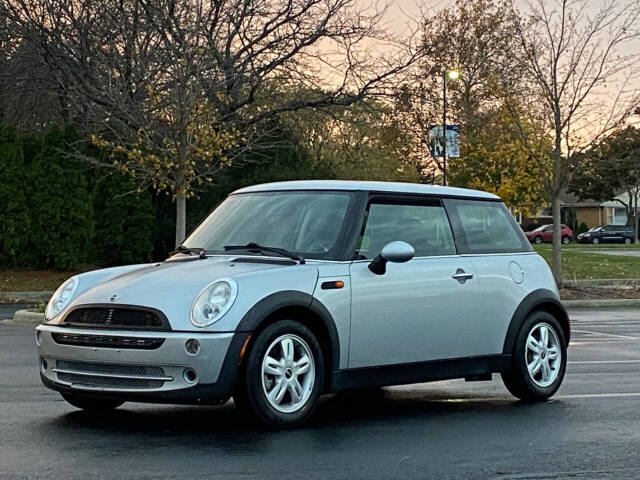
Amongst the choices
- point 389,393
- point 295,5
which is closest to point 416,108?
point 295,5

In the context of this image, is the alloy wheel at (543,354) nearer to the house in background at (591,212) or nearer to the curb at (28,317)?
the curb at (28,317)

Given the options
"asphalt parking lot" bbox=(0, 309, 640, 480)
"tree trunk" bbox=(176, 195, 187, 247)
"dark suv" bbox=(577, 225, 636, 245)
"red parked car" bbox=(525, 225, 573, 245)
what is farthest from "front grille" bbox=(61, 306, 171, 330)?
"dark suv" bbox=(577, 225, 636, 245)

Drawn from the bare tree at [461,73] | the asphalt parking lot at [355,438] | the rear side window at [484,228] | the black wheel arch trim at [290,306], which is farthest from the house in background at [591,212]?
the black wheel arch trim at [290,306]

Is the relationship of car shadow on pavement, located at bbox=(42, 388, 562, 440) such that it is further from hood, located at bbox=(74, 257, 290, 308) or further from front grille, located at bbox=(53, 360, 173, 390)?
hood, located at bbox=(74, 257, 290, 308)

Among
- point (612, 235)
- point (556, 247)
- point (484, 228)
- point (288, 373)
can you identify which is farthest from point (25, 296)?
point (612, 235)

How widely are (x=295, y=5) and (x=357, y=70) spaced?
223cm

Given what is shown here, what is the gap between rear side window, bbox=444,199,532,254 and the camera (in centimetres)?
889

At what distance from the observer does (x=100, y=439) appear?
6984mm

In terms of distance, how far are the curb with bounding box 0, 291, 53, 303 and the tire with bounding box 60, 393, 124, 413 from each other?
17191mm

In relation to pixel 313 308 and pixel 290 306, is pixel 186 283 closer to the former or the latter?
pixel 290 306

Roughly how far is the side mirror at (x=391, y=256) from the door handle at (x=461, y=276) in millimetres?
669

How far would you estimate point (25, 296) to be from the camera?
1010 inches

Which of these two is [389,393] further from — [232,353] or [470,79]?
[470,79]

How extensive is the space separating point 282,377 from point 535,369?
105 inches
